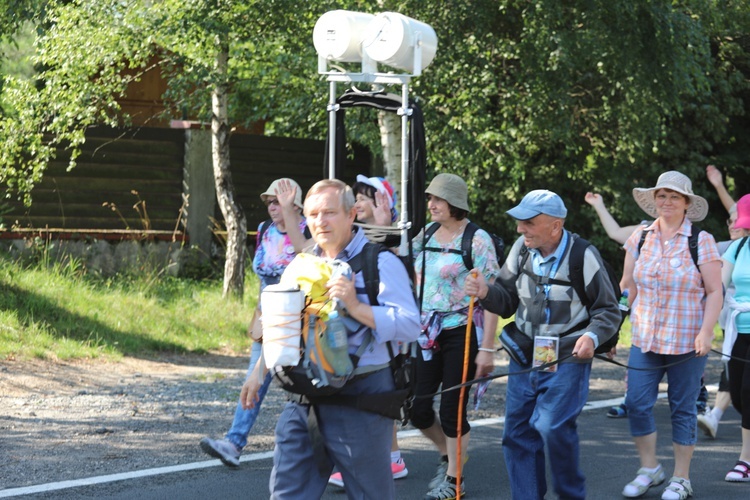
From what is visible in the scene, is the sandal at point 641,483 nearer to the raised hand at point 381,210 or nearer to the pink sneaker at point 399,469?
the pink sneaker at point 399,469

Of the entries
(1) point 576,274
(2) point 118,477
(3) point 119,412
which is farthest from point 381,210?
(3) point 119,412

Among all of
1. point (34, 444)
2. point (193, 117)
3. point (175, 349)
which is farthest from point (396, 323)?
point (193, 117)

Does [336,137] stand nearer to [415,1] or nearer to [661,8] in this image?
[415,1]

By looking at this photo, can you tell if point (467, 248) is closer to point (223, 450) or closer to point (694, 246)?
point (694, 246)

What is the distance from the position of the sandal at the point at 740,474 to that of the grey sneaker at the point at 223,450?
319cm

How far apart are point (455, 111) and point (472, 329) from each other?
7.84 m

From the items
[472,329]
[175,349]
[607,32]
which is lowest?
[175,349]

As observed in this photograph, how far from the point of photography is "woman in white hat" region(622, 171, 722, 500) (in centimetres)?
650

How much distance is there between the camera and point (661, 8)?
12930 mm

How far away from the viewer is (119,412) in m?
8.38

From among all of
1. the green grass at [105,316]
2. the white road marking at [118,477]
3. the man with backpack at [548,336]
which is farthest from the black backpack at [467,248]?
the green grass at [105,316]

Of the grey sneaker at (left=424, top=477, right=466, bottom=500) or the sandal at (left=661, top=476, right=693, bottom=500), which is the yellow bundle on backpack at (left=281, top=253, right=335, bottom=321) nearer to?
the grey sneaker at (left=424, top=477, right=466, bottom=500)

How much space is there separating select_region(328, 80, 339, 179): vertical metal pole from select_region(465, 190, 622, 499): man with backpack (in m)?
1.02

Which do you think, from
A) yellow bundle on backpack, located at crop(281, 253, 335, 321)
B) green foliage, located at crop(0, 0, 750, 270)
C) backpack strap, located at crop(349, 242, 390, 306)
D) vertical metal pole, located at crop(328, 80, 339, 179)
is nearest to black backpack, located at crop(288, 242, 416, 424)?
backpack strap, located at crop(349, 242, 390, 306)
